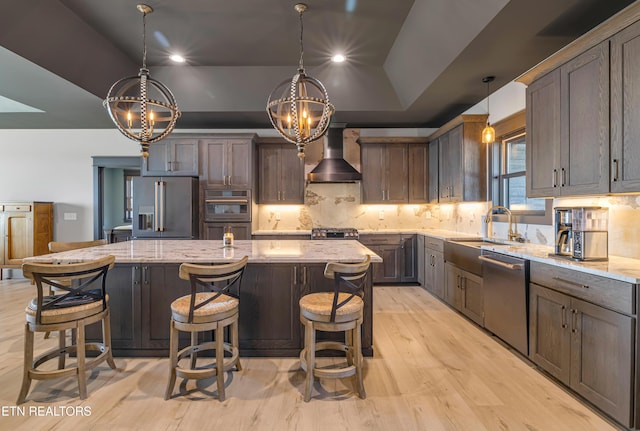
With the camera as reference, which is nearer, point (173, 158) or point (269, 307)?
point (269, 307)

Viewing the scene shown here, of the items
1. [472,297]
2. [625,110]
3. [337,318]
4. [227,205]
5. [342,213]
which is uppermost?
[625,110]

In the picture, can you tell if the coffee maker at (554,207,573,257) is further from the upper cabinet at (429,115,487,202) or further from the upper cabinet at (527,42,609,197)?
the upper cabinet at (429,115,487,202)

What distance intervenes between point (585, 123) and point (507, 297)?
153cm

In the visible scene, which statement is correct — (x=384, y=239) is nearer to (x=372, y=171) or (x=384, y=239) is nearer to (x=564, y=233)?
(x=372, y=171)

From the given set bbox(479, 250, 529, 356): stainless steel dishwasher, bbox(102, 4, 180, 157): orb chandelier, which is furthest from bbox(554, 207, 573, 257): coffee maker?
bbox(102, 4, 180, 157): orb chandelier

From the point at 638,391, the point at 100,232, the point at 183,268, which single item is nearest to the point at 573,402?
the point at 638,391

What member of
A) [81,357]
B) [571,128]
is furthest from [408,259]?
[81,357]

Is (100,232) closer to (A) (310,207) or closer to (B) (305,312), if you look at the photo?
(A) (310,207)

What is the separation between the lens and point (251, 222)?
5.04 meters

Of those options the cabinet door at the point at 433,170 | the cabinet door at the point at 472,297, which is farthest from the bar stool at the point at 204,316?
the cabinet door at the point at 433,170

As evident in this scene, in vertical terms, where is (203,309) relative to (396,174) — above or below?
below

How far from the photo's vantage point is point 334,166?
5238 millimetres

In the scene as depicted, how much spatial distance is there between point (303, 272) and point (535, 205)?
109 inches

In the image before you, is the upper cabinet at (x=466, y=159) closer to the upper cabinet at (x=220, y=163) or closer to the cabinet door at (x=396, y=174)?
the cabinet door at (x=396, y=174)
